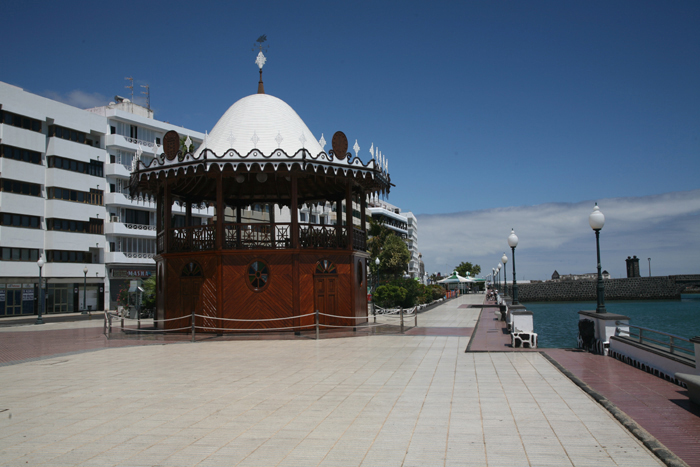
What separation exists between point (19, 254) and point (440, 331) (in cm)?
3977

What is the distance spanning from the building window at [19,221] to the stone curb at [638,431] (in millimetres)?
47693

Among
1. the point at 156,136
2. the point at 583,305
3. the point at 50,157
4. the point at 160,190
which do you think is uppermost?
the point at 156,136

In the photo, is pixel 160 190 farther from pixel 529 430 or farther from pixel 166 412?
pixel 529 430

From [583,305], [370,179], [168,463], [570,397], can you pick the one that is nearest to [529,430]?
[570,397]

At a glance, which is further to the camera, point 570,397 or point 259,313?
point 259,313

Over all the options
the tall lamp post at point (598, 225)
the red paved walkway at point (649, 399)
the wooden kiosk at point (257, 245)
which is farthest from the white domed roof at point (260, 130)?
the red paved walkway at point (649, 399)

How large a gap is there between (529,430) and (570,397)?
93.0 inches

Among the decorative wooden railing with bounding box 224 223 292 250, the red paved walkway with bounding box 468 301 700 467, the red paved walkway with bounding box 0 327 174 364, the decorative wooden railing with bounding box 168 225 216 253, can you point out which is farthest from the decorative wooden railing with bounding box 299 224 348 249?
the red paved walkway with bounding box 468 301 700 467

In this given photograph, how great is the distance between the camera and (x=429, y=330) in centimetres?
2252

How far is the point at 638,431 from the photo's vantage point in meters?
6.76

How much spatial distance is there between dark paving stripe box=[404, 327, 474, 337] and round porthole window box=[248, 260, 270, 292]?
572 cm

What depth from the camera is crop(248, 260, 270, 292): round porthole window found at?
67.1 feet

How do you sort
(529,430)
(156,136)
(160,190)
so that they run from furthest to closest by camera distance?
1. (156,136)
2. (160,190)
3. (529,430)

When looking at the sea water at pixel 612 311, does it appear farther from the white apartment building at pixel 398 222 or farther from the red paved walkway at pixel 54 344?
the white apartment building at pixel 398 222
